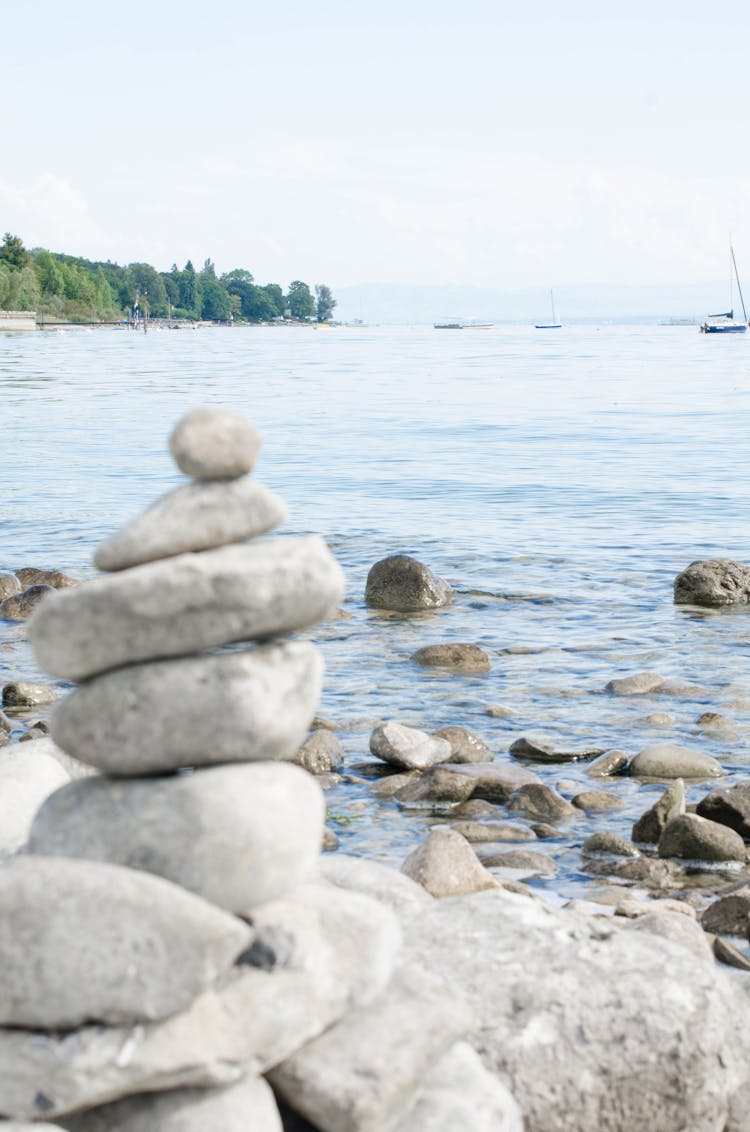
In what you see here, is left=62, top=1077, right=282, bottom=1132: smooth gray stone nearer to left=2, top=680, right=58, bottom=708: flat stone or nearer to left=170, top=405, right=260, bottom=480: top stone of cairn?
left=170, top=405, right=260, bottom=480: top stone of cairn

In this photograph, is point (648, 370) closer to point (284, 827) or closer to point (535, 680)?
point (535, 680)

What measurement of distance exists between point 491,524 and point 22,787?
20.6 metres

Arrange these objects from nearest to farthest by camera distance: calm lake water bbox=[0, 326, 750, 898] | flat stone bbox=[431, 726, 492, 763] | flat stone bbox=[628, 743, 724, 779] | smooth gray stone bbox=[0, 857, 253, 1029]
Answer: smooth gray stone bbox=[0, 857, 253, 1029] < flat stone bbox=[628, 743, 724, 779] < flat stone bbox=[431, 726, 492, 763] < calm lake water bbox=[0, 326, 750, 898]

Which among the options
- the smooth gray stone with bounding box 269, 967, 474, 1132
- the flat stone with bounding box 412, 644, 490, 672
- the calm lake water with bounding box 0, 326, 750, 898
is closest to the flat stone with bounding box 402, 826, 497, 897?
the calm lake water with bounding box 0, 326, 750, 898

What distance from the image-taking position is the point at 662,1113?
573 cm

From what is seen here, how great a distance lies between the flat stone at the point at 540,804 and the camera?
11.0m

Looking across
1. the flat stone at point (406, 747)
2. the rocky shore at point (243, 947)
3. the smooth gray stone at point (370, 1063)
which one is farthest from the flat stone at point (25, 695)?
the smooth gray stone at point (370, 1063)

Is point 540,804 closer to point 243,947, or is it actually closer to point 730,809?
point 730,809

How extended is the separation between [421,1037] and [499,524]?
928 inches

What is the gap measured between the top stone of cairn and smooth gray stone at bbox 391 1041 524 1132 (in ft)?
7.59

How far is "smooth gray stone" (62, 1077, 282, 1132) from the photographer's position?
4844mm

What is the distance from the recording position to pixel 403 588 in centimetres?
1989

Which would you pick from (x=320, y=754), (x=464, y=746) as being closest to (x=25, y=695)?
(x=320, y=754)

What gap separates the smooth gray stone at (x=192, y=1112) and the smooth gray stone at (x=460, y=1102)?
50 cm
